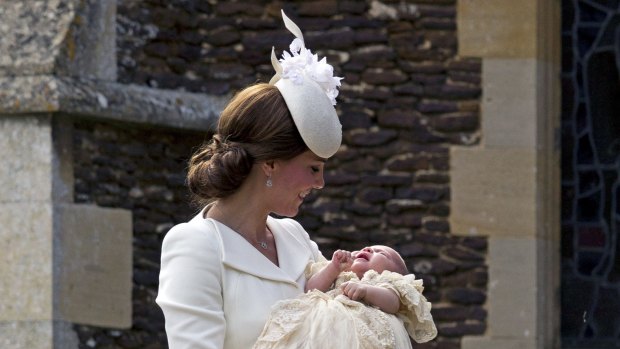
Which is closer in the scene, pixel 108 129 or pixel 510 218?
pixel 108 129

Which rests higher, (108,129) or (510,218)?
(108,129)

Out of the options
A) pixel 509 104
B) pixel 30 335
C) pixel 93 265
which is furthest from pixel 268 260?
pixel 509 104

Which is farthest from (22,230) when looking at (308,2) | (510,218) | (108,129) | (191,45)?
(510,218)

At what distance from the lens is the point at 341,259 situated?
4039mm

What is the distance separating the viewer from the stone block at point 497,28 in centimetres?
755

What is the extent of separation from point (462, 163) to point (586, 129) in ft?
2.57

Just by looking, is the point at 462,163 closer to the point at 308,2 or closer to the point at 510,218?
the point at 510,218

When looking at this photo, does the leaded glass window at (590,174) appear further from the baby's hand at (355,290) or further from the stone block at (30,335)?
the baby's hand at (355,290)

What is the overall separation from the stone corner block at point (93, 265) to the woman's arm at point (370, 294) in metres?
2.90

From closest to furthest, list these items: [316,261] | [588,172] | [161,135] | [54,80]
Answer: [316,261] → [54,80] → [161,135] → [588,172]

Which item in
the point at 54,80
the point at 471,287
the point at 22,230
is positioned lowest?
the point at 471,287

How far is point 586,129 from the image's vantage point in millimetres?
7910

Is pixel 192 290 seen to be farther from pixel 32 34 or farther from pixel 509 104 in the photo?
pixel 509 104

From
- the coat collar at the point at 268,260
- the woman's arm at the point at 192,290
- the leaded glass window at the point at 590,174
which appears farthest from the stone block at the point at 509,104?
the woman's arm at the point at 192,290
